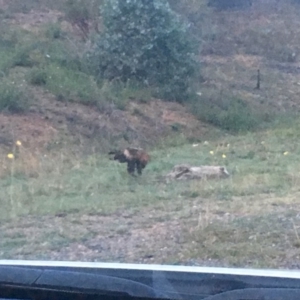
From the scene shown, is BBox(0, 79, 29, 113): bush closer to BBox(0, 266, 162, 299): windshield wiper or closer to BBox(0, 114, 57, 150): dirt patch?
BBox(0, 114, 57, 150): dirt patch

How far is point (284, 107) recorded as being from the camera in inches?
891

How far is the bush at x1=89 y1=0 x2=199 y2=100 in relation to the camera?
66.0 ft

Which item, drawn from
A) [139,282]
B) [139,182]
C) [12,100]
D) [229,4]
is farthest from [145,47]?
[139,282]

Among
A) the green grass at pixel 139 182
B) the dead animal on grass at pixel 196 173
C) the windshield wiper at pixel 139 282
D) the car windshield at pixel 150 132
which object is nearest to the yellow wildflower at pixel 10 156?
the car windshield at pixel 150 132

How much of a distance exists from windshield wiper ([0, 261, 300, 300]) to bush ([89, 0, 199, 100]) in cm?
1748

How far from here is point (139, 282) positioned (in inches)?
103

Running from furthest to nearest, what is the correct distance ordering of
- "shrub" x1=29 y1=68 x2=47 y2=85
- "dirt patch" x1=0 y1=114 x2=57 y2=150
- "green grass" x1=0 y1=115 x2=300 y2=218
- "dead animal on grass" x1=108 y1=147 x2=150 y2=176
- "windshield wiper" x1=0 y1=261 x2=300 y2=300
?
"shrub" x1=29 y1=68 x2=47 y2=85 < "dirt patch" x1=0 y1=114 x2=57 y2=150 < "dead animal on grass" x1=108 y1=147 x2=150 y2=176 < "green grass" x1=0 y1=115 x2=300 y2=218 < "windshield wiper" x1=0 y1=261 x2=300 y2=300

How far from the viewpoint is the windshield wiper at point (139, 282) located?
2.49 meters

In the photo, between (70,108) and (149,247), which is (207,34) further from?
(149,247)

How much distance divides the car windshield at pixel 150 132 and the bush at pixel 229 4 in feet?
0.31

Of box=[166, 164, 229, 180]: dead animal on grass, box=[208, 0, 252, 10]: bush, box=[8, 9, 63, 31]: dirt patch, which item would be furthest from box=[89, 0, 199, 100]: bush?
box=[208, 0, 252, 10]: bush

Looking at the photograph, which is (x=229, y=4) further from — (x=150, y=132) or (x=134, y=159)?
(x=134, y=159)

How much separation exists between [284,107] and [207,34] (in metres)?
6.99

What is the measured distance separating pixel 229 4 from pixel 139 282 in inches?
1262
